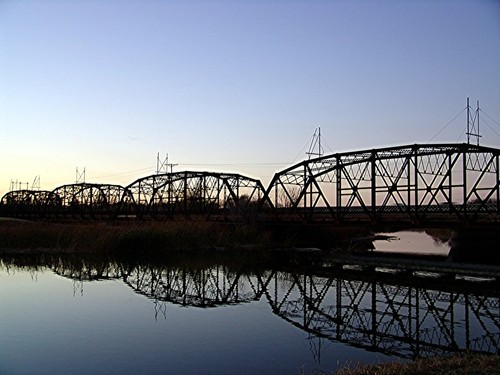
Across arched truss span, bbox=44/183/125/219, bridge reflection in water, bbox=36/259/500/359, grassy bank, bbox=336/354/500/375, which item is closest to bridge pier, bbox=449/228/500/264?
bridge reflection in water, bbox=36/259/500/359

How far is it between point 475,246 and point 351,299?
55.1ft

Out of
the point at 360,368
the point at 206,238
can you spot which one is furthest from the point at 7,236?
the point at 360,368

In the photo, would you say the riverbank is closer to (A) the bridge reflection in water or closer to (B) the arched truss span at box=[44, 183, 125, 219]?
(A) the bridge reflection in water

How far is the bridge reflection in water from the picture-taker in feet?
50.6

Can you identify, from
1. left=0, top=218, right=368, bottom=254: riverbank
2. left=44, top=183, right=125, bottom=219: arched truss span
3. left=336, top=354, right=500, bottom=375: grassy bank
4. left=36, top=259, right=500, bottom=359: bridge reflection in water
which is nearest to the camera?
left=336, top=354, right=500, bottom=375: grassy bank

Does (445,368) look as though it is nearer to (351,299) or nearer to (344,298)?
(351,299)

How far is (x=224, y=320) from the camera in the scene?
17703 millimetres

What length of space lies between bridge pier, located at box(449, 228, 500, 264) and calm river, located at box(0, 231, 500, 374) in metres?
7.20

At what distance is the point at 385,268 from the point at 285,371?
2231 centimetres

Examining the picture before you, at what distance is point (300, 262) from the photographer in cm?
3584

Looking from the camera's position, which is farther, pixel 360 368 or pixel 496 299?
pixel 496 299

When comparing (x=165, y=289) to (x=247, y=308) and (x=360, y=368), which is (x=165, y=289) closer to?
(x=247, y=308)

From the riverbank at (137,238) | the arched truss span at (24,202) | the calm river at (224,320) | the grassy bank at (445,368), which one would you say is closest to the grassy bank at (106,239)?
the riverbank at (137,238)

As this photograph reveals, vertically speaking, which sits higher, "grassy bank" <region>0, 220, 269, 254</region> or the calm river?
"grassy bank" <region>0, 220, 269, 254</region>
